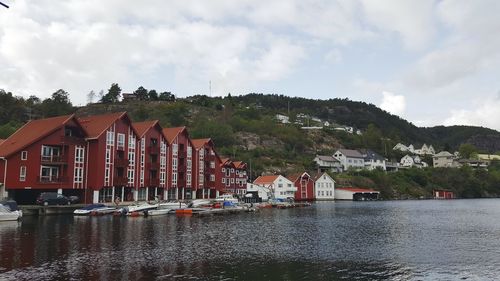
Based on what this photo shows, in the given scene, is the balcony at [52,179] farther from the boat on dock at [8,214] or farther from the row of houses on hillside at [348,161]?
the row of houses on hillside at [348,161]

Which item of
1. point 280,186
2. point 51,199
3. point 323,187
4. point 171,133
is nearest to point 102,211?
point 51,199

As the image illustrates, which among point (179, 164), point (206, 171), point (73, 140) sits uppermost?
point (73, 140)

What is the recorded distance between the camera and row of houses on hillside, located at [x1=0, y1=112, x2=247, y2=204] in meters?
64.5

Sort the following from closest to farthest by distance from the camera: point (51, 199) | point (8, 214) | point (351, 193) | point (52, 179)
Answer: point (8, 214) → point (51, 199) → point (52, 179) → point (351, 193)

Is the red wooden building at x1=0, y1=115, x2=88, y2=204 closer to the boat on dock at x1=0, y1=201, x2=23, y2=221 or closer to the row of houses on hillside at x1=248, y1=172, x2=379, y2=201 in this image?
the boat on dock at x1=0, y1=201, x2=23, y2=221

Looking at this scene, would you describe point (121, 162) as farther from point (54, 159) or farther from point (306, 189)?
point (306, 189)

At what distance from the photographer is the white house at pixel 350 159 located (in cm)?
18075

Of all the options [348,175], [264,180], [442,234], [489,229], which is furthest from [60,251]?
[348,175]

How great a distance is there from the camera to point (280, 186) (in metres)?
123

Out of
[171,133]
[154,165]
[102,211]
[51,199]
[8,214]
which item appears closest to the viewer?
[8,214]

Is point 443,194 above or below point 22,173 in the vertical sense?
below

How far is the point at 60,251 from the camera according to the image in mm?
30781

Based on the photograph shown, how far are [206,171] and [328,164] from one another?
273 ft

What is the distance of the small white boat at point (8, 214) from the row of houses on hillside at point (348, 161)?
12684 cm
